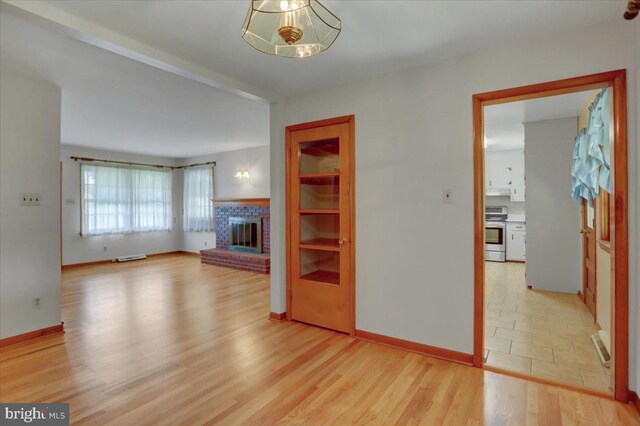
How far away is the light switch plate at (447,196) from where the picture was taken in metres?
2.68

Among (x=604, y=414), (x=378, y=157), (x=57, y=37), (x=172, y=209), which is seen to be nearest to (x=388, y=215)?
(x=378, y=157)

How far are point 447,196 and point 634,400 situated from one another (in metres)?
1.73

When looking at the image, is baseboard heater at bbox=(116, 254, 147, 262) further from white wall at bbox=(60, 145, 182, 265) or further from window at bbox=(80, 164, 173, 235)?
window at bbox=(80, 164, 173, 235)

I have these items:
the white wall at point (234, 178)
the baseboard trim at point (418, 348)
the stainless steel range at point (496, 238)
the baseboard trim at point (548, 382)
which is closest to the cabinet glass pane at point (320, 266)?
the baseboard trim at point (418, 348)

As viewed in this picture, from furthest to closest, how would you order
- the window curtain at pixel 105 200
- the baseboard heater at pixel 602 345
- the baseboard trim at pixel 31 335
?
1. the window curtain at pixel 105 200
2. the baseboard trim at pixel 31 335
3. the baseboard heater at pixel 602 345

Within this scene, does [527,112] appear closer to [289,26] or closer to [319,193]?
[319,193]

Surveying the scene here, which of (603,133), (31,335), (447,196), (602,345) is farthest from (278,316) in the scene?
(603,133)

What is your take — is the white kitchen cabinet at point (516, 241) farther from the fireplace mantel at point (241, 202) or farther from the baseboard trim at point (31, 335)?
the baseboard trim at point (31, 335)

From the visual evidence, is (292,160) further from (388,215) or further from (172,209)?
(172,209)

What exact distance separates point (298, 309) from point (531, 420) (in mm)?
2213

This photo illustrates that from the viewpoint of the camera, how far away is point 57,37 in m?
2.46

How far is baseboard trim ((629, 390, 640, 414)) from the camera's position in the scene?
6.54ft

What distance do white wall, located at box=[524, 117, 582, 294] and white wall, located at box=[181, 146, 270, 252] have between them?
4.91 meters

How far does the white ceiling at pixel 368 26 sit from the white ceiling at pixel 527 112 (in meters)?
1.92
